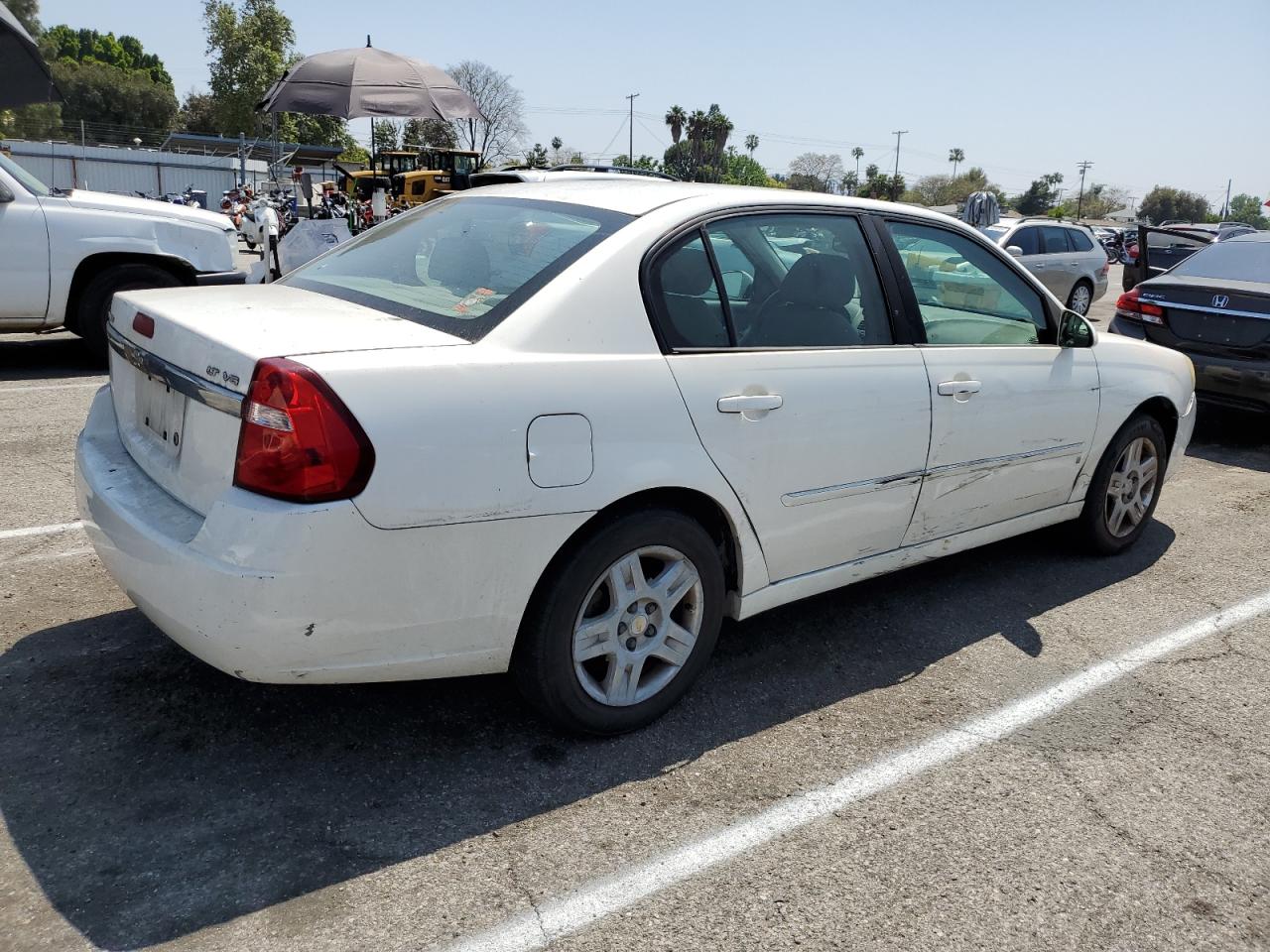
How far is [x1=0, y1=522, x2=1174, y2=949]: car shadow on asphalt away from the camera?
7.86 feet

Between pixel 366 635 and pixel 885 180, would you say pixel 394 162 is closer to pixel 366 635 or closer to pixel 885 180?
pixel 366 635

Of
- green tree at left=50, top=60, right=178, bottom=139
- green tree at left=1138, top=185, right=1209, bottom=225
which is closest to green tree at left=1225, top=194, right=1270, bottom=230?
green tree at left=1138, top=185, right=1209, bottom=225

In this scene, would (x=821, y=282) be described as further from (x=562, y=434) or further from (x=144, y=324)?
(x=144, y=324)

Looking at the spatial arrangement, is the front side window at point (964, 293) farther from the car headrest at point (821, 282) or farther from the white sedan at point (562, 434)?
the car headrest at point (821, 282)

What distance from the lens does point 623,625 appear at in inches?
117

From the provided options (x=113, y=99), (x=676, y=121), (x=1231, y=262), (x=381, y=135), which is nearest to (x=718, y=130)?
(x=676, y=121)

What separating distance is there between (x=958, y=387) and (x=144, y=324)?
8.75 feet

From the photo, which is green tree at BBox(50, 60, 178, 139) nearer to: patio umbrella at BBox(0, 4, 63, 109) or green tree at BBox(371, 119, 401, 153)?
green tree at BBox(371, 119, 401, 153)

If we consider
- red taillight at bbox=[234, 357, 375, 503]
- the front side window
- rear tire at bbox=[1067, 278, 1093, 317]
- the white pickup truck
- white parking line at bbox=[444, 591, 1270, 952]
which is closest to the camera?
white parking line at bbox=[444, 591, 1270, 952]

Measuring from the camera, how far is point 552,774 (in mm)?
2877

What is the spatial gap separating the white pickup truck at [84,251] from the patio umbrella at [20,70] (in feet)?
14.8

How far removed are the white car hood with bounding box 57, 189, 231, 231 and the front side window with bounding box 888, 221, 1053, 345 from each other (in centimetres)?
628

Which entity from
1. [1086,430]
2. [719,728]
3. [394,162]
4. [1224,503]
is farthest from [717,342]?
[394,162]

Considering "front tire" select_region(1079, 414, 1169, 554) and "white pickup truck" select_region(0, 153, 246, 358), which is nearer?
"front tire" select_region(1079, 414, 1169, 554)
